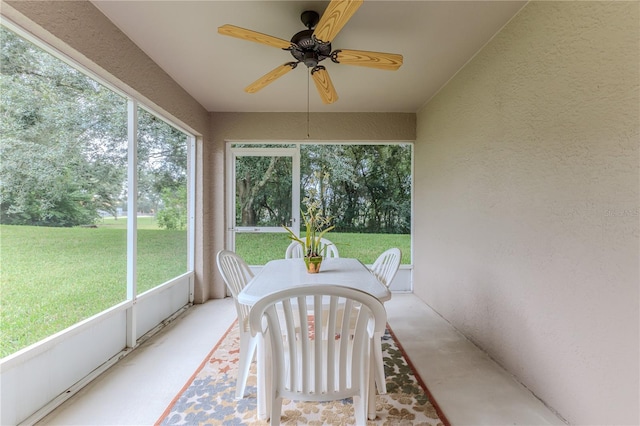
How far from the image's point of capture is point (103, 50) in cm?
189

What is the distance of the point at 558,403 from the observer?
162 cm

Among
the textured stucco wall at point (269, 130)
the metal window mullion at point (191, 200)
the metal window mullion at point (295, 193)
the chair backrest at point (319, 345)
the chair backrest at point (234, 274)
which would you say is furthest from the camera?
the metal window mullion at point (295, 193)

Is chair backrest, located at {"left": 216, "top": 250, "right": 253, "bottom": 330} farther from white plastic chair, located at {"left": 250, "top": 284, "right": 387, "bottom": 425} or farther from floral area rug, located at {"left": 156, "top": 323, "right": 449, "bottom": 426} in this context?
white plastic chair, located at {"left": 250, "top": 284, "right": 387, "bottom": 425}

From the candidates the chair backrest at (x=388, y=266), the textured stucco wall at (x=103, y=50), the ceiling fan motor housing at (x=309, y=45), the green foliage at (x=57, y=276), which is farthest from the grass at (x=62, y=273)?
the chair backrest at (x=388, y=266)

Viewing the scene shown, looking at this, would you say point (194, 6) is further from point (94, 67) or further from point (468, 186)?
point (468, 186)

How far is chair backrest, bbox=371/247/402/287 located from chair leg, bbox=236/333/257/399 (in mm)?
1067

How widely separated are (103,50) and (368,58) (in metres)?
1.81

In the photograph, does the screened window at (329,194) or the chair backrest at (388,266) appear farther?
the screened window at (329,194)

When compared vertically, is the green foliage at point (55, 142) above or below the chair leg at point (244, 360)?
above

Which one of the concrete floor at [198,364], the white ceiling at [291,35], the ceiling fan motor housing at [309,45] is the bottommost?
the concrete floor at [198,364]

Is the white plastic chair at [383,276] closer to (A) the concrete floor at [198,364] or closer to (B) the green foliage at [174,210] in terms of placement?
(A) the concrete floor at [198,364]

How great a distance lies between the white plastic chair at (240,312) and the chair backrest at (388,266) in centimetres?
106

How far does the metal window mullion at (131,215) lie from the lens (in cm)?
236

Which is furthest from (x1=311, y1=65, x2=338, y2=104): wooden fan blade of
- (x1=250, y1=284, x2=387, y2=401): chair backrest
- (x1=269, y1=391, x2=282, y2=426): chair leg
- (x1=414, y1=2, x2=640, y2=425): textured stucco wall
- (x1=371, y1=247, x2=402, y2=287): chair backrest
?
(x1=269, y1=391, x2=282, y2=426): chair leg
